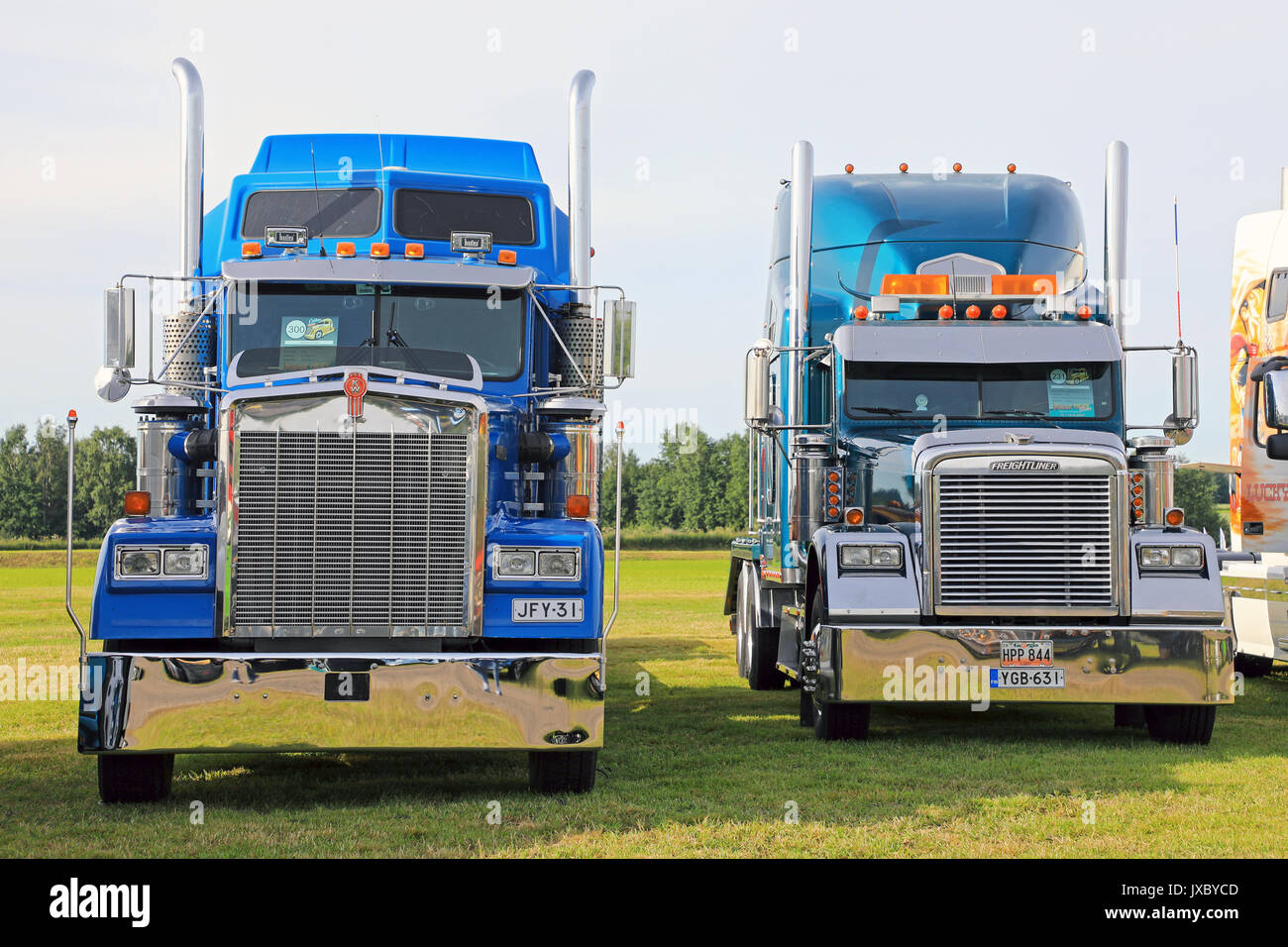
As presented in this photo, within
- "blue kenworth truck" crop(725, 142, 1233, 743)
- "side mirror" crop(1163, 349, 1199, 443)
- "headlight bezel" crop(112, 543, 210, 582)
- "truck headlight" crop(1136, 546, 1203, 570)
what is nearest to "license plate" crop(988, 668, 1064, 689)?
"blue kenworth truck" crop(725, 142, 1233, 743)

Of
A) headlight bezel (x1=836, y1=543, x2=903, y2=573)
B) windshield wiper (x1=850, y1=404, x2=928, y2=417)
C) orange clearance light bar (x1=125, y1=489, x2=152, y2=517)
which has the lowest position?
headlight bezel (x1=836, y1=543, x2=903, y2=573)

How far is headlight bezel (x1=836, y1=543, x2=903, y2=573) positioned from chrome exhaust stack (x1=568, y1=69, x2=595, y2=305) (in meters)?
2.64

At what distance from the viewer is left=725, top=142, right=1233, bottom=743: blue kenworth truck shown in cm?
→ 1038

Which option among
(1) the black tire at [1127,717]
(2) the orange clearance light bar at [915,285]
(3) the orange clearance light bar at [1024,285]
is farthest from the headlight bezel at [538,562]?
(1) the black tire at [1127,717]

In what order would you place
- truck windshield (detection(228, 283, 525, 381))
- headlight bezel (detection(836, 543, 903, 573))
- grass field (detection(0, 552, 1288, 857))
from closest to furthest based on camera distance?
grass field (detection(0, 552, 1288, 857))
truck windshield (detection(228, 283, 525, 381))
headlight bezel (detection(836, 543, 903, 573))

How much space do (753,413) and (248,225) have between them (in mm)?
4197

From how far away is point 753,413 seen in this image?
12.0 metres

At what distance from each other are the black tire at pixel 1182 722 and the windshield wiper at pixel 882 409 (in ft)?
9.71

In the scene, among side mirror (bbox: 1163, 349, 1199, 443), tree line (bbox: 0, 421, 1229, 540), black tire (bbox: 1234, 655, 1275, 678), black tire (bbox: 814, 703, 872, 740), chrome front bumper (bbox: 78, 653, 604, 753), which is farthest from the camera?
tree line (bbox: 0, 421, 1229, 540)

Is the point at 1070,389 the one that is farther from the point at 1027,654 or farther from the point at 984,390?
the point at 1027,654

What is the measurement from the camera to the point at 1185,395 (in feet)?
39.6

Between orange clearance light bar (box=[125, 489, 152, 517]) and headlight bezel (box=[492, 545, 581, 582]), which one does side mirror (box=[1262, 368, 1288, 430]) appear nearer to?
headlight bezel (box=[492, 545, 581, 582])

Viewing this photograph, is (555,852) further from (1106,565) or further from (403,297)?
(1106,565)

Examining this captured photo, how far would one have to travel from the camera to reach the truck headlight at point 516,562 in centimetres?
845
